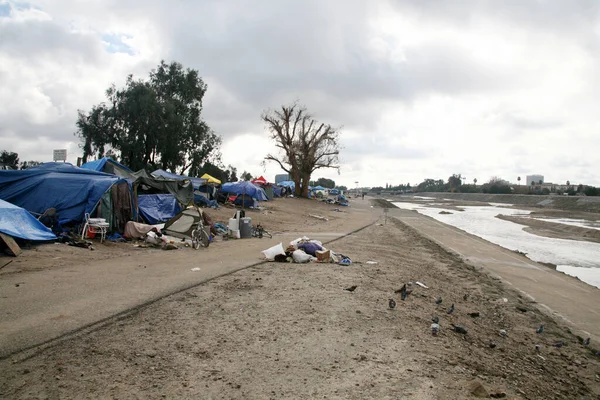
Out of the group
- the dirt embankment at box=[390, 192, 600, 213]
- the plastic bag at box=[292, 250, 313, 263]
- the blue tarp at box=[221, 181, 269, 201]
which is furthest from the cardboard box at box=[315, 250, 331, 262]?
the dirt embankment at box=[390, 192, 600, 213]

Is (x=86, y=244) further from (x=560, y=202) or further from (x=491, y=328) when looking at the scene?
(x=560, y=202)

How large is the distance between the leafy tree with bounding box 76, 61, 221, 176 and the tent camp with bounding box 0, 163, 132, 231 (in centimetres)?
2138

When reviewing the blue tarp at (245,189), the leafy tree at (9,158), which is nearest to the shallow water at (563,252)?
the blue tarp at (245,189)

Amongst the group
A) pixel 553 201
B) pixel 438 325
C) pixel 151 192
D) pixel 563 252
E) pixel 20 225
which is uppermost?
pixel 151 192

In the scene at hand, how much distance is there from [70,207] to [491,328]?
41.2ft

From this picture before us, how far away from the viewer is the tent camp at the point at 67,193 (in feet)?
41.5

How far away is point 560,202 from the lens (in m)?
76.2

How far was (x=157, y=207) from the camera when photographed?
53.5 feet

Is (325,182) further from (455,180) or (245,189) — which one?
(245,189)

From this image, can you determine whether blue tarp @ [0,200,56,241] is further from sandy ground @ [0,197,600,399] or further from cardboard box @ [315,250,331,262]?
cardboard box @ [315,250,331,262]

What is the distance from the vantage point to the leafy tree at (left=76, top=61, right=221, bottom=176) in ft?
111

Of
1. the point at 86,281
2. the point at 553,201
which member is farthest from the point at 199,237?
the point at 553,201

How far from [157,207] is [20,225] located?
20.8 ft

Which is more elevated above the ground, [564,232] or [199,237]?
[199,237]
